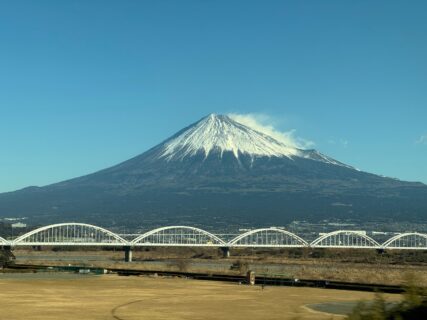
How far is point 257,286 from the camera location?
61844 millimetres

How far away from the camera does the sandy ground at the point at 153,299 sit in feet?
129

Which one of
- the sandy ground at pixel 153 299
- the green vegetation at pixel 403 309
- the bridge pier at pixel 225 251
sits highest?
the bridge pier at pixel 225 251

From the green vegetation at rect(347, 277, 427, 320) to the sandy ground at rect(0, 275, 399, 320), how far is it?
1550 cm

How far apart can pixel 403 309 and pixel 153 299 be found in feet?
117

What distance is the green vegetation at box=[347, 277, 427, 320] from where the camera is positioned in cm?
1368

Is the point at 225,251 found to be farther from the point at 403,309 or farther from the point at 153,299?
the point at 403,309

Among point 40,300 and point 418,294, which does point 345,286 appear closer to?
point 40,300

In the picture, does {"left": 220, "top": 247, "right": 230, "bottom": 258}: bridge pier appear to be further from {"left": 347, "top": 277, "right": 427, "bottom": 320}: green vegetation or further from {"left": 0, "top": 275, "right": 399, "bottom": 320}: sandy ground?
{"left": 347, "top": 277, "right": 427, "bottom": 320}: green vegetation

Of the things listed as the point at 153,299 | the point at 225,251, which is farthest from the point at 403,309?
the point at 225,251

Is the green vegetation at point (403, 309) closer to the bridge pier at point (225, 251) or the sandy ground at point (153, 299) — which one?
the sandy ground at point (153, 299)

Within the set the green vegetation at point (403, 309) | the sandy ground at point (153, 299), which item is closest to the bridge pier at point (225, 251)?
the sandy ground at point (153, 299)

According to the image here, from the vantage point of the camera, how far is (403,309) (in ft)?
46.3

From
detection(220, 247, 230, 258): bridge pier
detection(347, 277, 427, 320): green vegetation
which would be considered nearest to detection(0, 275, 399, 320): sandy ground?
detection(347, 277, 427, 320): green vegetation

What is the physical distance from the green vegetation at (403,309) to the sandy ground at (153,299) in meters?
15.5
